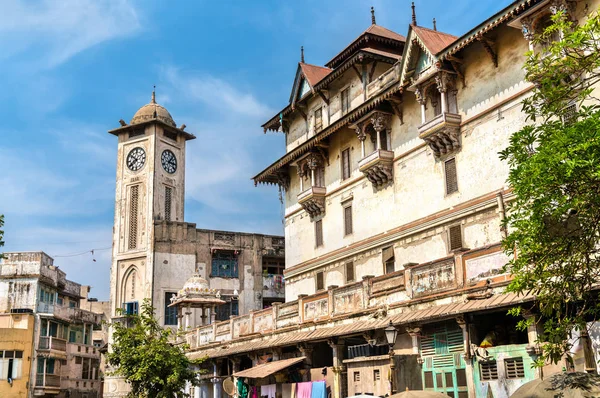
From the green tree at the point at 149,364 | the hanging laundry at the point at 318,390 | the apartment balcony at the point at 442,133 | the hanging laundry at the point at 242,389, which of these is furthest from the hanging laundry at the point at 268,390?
the apartment balcony at the point at 442,133

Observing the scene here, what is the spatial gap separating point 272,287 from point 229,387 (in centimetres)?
2430

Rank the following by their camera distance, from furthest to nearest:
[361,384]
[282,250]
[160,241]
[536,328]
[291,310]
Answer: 1. [282,250]
2. [160,241]
3. [291,310]
4. [361,384]
5. [536,328]

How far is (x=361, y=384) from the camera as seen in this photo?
20.7 meters

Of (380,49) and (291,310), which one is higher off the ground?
(380,49)

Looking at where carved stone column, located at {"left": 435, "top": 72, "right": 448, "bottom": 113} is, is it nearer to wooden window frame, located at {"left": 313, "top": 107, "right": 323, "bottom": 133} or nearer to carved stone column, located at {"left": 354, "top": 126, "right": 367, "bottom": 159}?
carved stone column, located at {"left": 354, "top": 126, "right": 367, "bottom": 159}

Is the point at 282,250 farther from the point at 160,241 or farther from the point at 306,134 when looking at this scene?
the point at 306,134

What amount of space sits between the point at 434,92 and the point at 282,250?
3000 cm

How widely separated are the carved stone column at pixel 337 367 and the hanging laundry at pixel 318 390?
34 cm

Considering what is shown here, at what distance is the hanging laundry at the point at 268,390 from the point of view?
25.0 metres

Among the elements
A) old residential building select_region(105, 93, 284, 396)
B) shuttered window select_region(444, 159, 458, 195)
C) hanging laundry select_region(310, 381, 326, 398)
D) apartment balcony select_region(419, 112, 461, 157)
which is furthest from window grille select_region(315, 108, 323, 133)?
old residential building select_region(105, 93, 284, 396)

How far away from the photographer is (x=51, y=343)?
51.6 m

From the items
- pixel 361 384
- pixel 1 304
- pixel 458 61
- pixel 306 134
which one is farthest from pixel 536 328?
pixel 1 304

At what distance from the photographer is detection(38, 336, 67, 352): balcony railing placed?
50.9 metres

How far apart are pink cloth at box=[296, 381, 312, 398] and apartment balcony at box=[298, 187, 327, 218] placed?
10.8 meters
